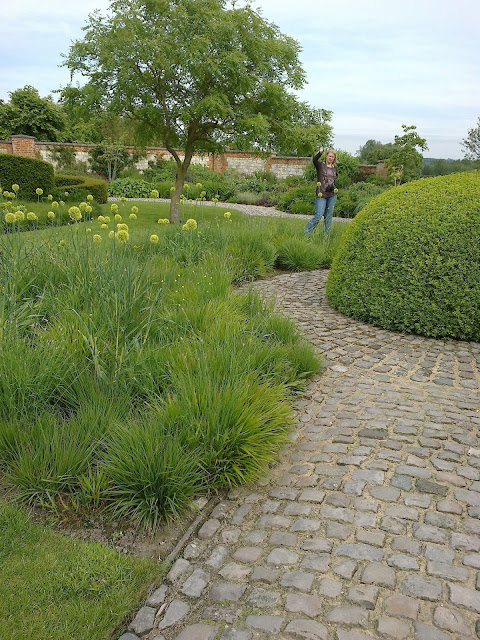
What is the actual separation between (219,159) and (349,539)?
27.9 m

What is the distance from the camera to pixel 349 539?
2.37 meters

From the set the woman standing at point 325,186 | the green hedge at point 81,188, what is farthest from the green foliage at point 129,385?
the green hedge at point 81,188

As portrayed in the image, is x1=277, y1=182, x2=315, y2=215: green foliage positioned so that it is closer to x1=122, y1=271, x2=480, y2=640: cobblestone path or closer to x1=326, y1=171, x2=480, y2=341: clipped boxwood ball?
x1=326, y1=171, x2=480, y2=341: clipped boxwood ball

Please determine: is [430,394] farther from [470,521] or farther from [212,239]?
[212,239]

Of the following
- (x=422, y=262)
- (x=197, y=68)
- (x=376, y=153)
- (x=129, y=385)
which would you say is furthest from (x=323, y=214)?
Answer: (x=376, y=153)

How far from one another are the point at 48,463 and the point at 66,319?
139 cm

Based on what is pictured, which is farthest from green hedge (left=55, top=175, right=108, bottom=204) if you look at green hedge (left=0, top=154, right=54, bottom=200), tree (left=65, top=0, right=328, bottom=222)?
tree (left=65, top=0, right=328, bottom=222)

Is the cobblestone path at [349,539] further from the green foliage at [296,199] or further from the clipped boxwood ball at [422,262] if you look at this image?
the green foliage at [296,199]

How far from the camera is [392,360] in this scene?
184 inches

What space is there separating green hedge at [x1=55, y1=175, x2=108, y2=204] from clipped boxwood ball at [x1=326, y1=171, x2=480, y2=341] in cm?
1116

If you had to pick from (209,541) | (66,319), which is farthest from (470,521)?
(66,319)

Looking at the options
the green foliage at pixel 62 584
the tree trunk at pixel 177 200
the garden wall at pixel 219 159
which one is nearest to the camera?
the green foliage at pixel 62 584

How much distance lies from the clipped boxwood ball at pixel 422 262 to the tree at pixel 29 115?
27.2 m

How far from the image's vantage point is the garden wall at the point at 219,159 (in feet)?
77.4
